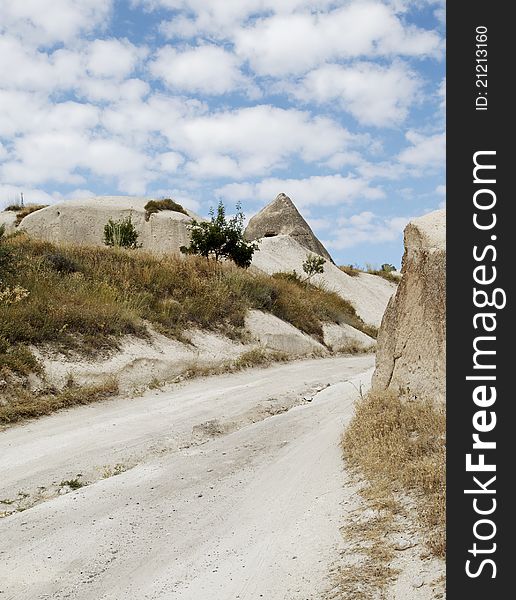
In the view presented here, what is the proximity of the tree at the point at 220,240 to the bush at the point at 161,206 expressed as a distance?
7725 millimetres

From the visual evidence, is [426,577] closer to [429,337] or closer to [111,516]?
[111,516]

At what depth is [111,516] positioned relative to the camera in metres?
6.66

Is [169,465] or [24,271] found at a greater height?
[24,271]

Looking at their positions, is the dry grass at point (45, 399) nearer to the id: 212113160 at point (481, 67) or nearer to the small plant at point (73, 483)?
the small plant at point (73, 483)

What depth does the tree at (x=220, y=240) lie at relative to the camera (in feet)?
87.2

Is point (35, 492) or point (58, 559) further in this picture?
point (35, 492)

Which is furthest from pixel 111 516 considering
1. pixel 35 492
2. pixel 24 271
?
pixel 24 271

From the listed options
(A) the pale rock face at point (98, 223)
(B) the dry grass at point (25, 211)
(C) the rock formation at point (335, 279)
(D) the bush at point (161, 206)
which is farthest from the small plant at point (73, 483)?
(B) the dry grass at point (25, 211)

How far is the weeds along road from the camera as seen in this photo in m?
5.27

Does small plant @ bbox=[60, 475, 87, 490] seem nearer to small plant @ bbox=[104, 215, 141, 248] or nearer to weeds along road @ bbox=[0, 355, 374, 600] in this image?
weeds along road @ bbox=[0, 355, 374, 600]

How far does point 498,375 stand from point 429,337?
3.75 m

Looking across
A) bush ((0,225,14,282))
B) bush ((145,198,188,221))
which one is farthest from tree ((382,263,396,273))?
bush ((0,225,14,282))

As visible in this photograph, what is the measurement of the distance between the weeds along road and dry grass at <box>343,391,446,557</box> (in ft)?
1.23

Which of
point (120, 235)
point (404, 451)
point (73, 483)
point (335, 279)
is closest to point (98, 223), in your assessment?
point (120, 235)
